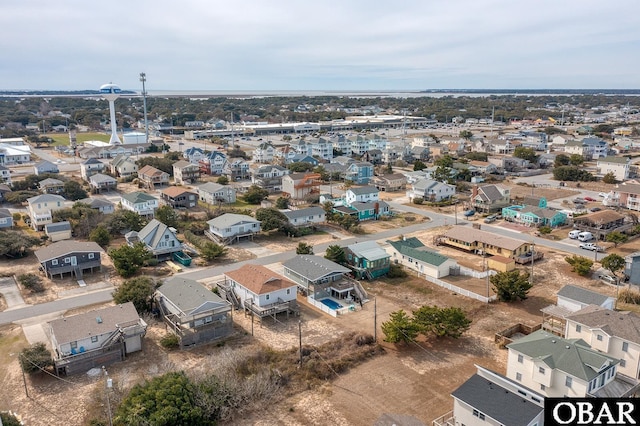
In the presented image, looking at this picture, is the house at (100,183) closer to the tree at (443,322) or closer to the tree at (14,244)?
the tree at (14,244)

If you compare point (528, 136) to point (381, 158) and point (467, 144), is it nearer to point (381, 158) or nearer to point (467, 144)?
point (467, 144)

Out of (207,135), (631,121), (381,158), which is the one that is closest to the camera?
(381,158)

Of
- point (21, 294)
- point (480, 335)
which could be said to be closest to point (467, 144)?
point (480, 335)

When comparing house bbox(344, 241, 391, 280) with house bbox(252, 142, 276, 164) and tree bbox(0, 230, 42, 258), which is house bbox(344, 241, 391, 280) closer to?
tree bbox(0, 230, 42, 258)

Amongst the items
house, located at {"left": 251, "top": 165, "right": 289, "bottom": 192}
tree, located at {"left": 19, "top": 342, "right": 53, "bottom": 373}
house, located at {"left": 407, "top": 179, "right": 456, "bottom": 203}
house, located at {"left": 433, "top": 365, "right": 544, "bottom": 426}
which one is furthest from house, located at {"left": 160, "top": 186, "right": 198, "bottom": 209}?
house, located at {"left": 433, "top": 365, "right": 544, "bottom": 426}

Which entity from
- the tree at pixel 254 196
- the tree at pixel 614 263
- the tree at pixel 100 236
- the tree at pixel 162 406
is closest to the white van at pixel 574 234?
the tree at pixel 614 263
